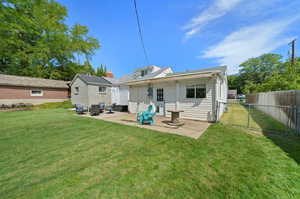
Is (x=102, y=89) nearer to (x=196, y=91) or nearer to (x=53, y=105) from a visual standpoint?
(x=53, y=105)

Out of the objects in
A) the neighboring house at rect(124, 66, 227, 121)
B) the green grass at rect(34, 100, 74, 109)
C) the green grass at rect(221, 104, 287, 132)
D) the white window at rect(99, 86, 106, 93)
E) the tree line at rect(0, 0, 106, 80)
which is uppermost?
the tree line at rect(0, 0, 106, 80)

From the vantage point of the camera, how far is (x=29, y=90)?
14.7 metres

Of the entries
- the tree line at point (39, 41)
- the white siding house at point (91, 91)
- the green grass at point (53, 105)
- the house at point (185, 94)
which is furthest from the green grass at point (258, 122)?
the tree line at point (39, 41)

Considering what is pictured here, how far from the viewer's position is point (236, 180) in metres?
2.12

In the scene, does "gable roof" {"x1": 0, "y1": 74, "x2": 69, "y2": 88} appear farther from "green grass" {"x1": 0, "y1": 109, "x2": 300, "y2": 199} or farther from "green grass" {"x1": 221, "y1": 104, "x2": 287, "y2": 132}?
"green grass" {"x1": 221, "y1": 104, "x2": 287, "y2": 132}

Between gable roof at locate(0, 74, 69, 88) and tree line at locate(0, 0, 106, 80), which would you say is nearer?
gable roof at locate(0, 74, 69, 88)

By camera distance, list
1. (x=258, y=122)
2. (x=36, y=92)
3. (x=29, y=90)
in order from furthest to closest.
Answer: (x=36, y=92)
(x=29, y=90)
(x=258, y=122)

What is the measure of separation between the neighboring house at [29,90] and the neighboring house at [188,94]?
49.0 ft

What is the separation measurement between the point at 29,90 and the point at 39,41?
424 inches

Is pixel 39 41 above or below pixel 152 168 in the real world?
above

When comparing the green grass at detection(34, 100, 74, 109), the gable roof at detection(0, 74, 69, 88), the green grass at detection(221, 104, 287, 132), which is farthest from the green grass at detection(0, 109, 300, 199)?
the gable roof at detection(0, 74, 69, 88)

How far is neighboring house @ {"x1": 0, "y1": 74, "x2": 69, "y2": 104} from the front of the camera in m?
13.3

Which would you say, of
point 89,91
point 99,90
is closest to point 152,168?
point 89,91

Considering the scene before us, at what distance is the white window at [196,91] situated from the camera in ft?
22.4
